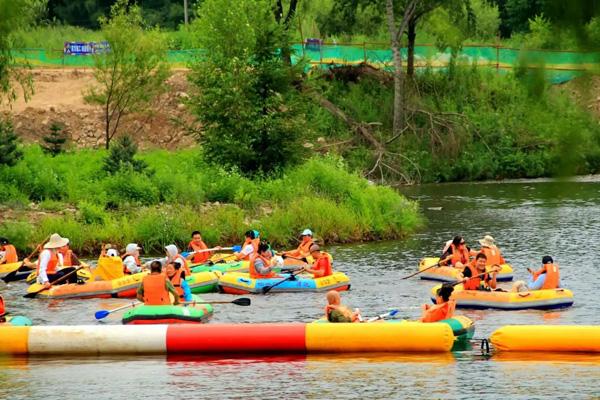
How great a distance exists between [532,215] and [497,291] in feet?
45.5

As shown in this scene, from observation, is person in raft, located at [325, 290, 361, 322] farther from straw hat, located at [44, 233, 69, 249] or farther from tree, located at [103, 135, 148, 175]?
tree, located at [103, 135, 148, 175]

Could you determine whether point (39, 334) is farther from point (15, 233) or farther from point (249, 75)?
point (249, 75)

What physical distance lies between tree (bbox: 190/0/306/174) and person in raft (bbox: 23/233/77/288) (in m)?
11.9

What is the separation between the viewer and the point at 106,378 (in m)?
17.1

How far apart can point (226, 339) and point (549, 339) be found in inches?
195

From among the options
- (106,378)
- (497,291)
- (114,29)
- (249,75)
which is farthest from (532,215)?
(106,378)

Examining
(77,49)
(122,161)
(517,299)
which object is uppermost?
(77,49)

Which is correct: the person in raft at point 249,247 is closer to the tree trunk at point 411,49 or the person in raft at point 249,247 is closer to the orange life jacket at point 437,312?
the orange life jacket at point 437,312

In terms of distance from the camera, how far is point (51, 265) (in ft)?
81.4

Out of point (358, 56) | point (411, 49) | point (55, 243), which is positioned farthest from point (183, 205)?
point (358, 56)

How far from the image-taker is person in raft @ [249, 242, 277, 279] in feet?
81.0

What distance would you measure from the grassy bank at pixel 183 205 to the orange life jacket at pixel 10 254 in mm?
2267

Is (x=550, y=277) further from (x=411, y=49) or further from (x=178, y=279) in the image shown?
(x=411, y=49)

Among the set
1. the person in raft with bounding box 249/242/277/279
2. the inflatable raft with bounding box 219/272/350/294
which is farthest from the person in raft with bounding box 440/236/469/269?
the person in raft with bounding box 249/242/277/279
